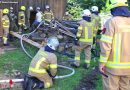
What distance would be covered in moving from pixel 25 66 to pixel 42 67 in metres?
2.54

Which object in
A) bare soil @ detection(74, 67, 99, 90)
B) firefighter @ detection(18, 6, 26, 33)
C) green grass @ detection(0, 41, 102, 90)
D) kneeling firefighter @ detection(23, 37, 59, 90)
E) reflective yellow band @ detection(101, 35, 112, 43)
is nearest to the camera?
reflective yellow band @ detection(101, 35, 112, 43)

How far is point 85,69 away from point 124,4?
511 cm

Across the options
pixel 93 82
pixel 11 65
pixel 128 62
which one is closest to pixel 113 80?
pixel 128 62

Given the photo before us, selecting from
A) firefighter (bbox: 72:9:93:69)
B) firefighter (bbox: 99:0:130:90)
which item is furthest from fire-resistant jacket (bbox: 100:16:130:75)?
firefighter (bbox: 72:9:93:69)

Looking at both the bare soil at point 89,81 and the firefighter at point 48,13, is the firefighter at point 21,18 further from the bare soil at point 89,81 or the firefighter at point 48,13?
the bare soil at point 89,81

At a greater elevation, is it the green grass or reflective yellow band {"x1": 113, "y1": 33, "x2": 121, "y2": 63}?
reflective yellow band {"x1": 113, "y1": 33, "x2": 121, "y2": 63}

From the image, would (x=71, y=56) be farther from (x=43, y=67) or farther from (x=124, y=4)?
(x=124, y=4)

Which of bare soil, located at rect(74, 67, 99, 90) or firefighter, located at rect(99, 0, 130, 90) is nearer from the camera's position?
firefighter, located at rect(99, 0, 130, 90)

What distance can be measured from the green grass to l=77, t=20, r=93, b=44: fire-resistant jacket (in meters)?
0.95

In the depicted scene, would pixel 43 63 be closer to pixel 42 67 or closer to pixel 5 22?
pixel 42 67

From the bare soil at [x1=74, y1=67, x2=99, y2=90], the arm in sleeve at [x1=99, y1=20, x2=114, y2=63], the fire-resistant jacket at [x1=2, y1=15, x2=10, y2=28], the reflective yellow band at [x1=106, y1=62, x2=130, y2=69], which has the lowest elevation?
the bare soil at [x1=74, y1=67, x2=99, y2=90]

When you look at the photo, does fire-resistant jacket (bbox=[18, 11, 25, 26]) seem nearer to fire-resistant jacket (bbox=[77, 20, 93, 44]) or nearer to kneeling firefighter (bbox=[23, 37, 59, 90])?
fire-resistant jacket (bbox=[77, 20, 93, 44])

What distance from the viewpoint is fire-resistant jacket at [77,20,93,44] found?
10.9m

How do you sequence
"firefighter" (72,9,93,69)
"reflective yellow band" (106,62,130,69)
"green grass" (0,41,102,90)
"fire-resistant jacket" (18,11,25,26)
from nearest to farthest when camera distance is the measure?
"reflective yellow band" (106,62,130,69), "green grass" (0,41,102,90), "firefighter" (72,9,93,69), "fire-resistant jacket" (18,11,25,26)
